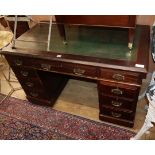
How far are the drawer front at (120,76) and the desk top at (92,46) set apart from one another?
64 millimetres

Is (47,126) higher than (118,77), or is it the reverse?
(118,77)

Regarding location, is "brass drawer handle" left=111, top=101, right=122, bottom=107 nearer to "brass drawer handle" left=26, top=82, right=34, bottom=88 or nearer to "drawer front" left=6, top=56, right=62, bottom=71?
"drawer front" left=6, top=56, right=62, bottom=71

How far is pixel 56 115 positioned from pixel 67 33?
0.85 meters

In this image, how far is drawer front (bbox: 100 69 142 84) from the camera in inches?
50.1

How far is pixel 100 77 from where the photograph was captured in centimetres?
141

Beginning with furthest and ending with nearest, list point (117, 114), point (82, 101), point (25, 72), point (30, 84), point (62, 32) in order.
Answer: point (82, 101), point (30, 84), point (25, 72), point (117, 114), point (62, 32)

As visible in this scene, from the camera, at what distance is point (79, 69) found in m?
1.43

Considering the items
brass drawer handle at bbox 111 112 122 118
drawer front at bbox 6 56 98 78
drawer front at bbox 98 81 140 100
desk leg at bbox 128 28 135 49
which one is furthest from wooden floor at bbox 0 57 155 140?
desk leg at bbox 128 28 135 49

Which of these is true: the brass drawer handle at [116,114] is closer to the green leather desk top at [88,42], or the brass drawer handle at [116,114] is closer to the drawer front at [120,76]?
the drawer front at [120,76]

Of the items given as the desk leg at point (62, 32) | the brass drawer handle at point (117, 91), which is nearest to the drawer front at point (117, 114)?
the brass drawer handle at point (117, 91)

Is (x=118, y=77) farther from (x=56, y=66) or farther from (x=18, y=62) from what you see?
(x=18, y=62)

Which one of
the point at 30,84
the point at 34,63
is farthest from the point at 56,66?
the point at 30,84

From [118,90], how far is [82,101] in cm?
69
